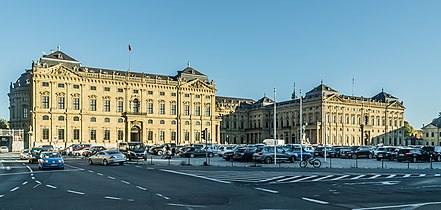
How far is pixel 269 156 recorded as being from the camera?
140ft

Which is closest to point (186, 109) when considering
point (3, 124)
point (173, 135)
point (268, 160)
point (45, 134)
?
point (173, 135)

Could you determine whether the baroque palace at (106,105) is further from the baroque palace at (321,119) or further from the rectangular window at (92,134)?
the baroque palace at (321,119)

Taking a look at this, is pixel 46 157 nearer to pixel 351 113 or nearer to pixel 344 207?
pixel 344 207

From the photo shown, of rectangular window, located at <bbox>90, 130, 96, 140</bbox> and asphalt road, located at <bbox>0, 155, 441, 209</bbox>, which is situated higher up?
asphalt road, located at <bbox>0, 155, 441, 209</bbox>

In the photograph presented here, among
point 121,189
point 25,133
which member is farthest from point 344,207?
point 25,133

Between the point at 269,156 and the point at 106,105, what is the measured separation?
6812 cm

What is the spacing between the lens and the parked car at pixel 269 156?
42.8 meters

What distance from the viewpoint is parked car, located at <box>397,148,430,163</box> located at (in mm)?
48281

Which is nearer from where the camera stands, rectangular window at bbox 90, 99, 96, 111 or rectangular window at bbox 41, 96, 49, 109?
rectangular window at bbox 41, 96, 49, 109

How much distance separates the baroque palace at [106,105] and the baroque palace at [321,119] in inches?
1215

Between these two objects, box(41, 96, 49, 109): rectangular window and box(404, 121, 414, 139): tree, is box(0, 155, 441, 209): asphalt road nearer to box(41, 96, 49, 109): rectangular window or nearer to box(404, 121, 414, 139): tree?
box(41, 96, 49, 109): rectangular window

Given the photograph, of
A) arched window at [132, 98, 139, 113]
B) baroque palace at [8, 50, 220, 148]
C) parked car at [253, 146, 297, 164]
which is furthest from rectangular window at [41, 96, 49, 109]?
parked car at [253, 146, 297, 164]

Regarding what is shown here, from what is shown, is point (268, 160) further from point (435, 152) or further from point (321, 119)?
point (321, 119)

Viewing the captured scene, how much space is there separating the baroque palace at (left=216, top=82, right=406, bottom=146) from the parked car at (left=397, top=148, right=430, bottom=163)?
75758 millimetres
